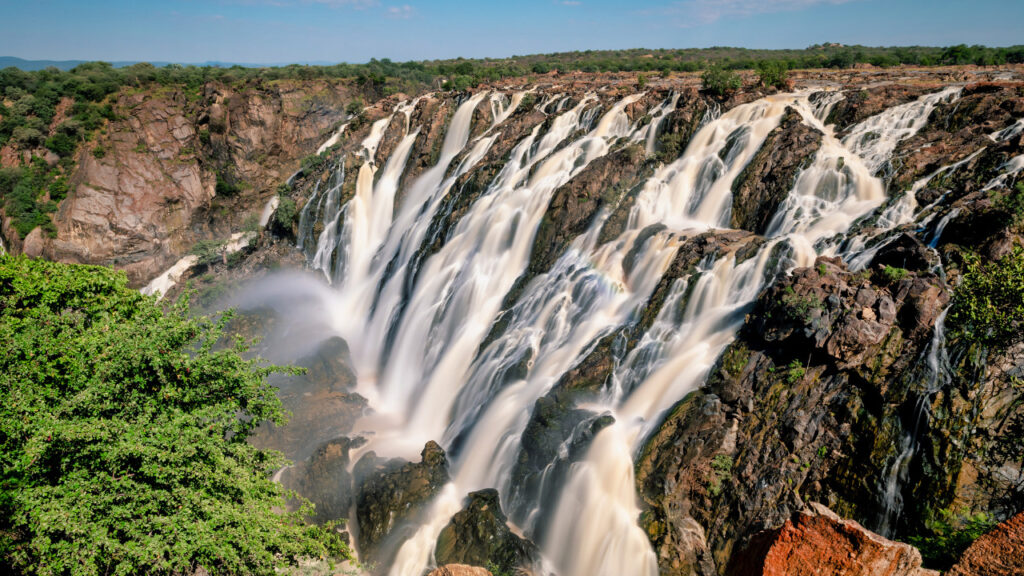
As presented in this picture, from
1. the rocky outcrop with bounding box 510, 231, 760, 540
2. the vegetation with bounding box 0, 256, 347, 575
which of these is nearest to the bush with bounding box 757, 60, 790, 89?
the rocky outcrop with bounding box 510, 231, 760, 540

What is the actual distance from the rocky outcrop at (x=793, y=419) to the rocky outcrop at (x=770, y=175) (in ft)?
22.3

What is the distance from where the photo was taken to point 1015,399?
471 inches

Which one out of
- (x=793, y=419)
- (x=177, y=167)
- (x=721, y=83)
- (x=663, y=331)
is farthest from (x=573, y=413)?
(x=177, y=167)

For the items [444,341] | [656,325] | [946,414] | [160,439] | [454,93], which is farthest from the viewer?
[454,93]

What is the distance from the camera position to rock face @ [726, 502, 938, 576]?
5.68 m

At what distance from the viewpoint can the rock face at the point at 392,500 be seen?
17578 mm

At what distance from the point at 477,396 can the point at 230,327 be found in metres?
17.3

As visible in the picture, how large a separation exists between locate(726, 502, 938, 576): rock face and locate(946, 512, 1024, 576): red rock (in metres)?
1.58

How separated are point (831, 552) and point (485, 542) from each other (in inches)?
486

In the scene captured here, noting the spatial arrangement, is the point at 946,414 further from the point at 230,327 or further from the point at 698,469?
the point at 230,327

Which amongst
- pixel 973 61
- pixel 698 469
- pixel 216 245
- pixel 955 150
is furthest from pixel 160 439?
pixel 973 61

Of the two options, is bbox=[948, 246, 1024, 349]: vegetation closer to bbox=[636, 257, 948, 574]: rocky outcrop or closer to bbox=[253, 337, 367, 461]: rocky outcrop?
Result: bbox=[636, 257, 948, 574]: rocky outcrop

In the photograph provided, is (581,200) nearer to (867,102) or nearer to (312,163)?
(867,102)

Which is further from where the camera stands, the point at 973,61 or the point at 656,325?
the point at 973,61
